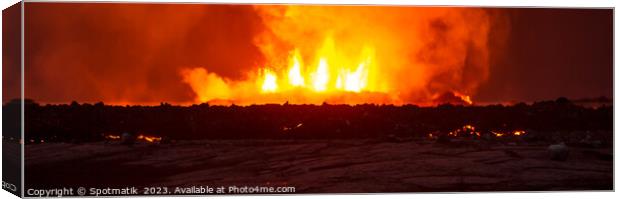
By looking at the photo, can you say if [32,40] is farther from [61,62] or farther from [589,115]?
[589,115]

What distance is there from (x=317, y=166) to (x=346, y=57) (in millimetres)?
1325

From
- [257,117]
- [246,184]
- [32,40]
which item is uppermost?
[32,40]

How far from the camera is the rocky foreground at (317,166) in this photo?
37.4 ft

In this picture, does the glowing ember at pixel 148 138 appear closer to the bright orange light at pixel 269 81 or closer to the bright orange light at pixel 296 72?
the bright orange light at pixel 269 81

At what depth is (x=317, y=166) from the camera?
37.9ft

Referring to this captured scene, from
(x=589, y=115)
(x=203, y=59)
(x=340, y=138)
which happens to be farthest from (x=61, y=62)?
(x=589, y=115)

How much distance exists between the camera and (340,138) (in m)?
12.0

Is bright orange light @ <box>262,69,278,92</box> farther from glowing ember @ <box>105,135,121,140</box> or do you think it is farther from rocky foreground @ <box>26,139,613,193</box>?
glowing ember @ <box>105,135,121,140</box>

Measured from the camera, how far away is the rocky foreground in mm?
11391

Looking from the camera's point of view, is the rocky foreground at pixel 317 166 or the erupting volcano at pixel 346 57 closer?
the rocky foreground at pixel 317 166

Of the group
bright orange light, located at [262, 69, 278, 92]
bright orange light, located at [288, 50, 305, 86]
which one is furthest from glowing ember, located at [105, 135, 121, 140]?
bright orange light, located at [288, 50, 305, 86]

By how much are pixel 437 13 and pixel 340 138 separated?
6.02 ft

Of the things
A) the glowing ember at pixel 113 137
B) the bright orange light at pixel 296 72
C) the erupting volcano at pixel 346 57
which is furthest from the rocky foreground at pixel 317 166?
the bright orange light at pixel 296 72

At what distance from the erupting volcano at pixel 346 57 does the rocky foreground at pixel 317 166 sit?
55 cm
